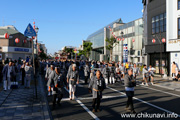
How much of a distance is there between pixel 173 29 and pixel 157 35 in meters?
3.09

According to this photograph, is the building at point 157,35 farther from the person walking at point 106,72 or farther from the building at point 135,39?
the building at point 135,39

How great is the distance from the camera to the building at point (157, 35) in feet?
80.7

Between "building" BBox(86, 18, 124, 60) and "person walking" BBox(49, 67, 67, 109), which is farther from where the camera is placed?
"building" BBox(86, 18, 124, 60)

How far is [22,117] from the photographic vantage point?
644 centimetres

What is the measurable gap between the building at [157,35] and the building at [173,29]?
3.36ft

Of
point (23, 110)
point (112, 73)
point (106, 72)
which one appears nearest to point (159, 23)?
point (112, 73)

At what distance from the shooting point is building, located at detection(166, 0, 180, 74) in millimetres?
22375

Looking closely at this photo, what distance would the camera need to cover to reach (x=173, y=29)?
22.9 m

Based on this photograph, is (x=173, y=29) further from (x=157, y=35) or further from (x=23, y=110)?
(x=23, y=110)

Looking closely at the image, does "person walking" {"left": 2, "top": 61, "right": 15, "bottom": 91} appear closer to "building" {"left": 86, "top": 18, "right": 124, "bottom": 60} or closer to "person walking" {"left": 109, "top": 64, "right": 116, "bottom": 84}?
"person walking" {"left": 109, "top": 64, "right": 116, "bottom": 84}

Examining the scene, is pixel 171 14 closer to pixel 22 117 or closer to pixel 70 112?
pixel 70 112

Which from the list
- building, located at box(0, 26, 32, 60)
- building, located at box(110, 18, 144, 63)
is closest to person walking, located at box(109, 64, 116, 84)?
building, located at box(110, 18, 144, 63)

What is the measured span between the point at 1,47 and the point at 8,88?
39.1 metres

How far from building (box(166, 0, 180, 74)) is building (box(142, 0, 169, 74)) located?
1025mm
